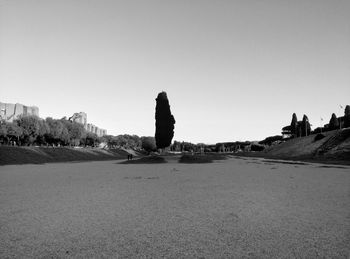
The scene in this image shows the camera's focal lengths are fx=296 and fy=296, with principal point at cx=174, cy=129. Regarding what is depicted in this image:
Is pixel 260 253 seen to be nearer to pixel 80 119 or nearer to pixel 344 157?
pixel 344 157

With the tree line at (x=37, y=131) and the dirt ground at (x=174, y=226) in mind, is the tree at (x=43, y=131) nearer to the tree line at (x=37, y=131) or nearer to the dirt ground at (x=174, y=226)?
the tree line at (x=37, y=131)

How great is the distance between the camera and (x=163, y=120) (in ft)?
225

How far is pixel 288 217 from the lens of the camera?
8883 millimetres

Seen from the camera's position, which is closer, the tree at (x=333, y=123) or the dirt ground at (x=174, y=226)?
the dirt ground at (x=174, y=226)

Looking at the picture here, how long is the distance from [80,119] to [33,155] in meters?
134

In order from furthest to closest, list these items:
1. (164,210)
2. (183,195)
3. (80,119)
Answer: (80,119) → (183,195) → (164,210)

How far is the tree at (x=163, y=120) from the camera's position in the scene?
220 feet

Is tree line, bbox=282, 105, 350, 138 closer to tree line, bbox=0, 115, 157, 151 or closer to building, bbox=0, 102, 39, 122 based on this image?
tree line, bbox=0, 115, 157, 151

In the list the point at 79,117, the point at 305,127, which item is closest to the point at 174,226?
the point at 305,127

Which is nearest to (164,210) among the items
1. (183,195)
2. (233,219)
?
(233,219)

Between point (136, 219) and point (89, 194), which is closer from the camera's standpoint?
point (136, 219)

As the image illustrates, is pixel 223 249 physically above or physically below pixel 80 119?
below

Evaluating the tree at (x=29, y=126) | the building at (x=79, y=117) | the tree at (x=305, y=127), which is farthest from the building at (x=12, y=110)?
the tree at (x=305, y=127)

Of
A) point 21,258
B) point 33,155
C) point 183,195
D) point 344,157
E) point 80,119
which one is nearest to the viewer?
point 21,258
